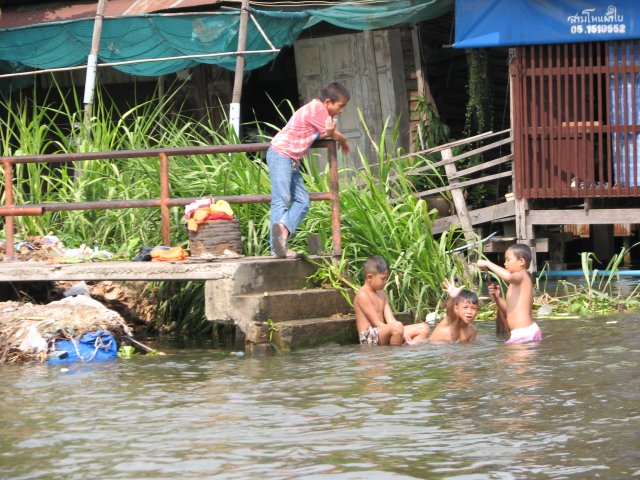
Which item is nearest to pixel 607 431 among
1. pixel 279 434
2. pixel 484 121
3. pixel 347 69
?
pixel 279 434

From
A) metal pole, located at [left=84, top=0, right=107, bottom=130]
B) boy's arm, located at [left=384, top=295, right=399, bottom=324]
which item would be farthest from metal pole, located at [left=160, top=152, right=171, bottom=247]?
metal pole, located at [left=84, top=0, right=107, bottom=130]

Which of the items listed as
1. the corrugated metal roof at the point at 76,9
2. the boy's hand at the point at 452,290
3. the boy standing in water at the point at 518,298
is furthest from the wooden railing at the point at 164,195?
the corrugated metal roof at the point at 76,9

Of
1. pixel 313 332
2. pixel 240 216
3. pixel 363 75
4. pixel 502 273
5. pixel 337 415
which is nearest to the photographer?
pixel 337 415

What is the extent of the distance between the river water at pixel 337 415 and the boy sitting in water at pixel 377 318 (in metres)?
0.16

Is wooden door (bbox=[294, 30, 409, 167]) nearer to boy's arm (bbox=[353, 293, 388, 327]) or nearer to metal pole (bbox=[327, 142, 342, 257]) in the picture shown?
metal pole (bbox=[327, 142, 342, 257])

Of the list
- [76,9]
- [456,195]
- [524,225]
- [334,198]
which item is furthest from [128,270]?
[76,9]

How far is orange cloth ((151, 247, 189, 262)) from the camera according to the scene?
Answer: 9227 mm

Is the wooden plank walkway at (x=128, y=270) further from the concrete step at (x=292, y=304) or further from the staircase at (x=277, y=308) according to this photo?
the concrete step at (x=292, y=304)

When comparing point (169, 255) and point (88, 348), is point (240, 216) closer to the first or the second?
point (169, 255)

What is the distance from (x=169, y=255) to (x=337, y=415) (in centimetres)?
328

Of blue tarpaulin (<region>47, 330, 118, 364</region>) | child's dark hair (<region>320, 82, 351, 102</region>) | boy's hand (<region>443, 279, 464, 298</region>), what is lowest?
blue tarpaulin (<region>47, 330, 118, 364</region>)

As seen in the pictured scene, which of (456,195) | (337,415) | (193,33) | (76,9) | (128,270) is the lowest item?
(337,415)

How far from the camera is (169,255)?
9.25 metres

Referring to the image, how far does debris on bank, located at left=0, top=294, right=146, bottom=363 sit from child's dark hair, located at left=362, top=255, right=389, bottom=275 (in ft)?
6.51
